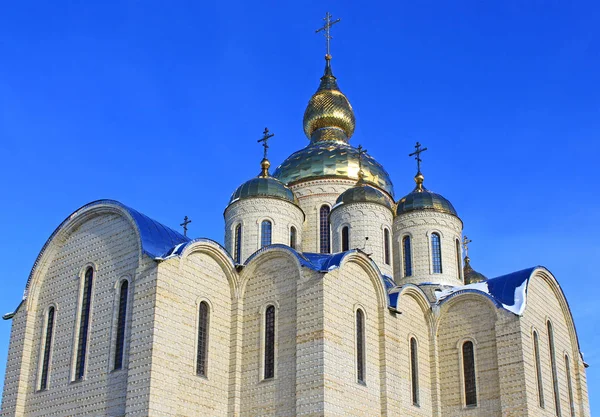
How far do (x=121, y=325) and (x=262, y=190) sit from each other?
7.23 metres

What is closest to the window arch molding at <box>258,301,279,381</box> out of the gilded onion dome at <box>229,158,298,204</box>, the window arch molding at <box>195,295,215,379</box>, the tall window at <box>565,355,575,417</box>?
the window arch molding at <box>195,295,215,379</box>

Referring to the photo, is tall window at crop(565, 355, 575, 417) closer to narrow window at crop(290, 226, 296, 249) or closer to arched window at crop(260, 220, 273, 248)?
narrow window at crop(290, 226, 296, 249)

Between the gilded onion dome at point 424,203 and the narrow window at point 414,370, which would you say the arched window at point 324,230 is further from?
the narrow window at point 414,370

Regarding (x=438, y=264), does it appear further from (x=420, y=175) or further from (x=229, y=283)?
(x=229, y=283)

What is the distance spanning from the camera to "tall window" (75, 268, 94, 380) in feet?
56.0

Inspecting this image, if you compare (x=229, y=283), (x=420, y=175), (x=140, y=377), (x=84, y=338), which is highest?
(x=420, y=175)

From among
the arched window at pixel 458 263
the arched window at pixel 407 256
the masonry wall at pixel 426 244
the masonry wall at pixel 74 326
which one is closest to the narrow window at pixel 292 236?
the masonry wall at pixel 426 244

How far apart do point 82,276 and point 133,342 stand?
2.95m

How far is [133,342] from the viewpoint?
52.0ft

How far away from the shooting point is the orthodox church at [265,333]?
52.7 feet

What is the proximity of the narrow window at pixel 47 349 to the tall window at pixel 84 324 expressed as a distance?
38.8 inches

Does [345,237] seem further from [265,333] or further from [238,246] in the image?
[265,333]

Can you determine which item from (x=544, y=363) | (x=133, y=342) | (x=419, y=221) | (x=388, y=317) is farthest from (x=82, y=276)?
(x=544, y=363)

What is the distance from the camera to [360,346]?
17500 mm
